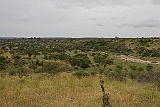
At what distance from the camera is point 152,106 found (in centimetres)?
723

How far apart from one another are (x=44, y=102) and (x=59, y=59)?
147 ft

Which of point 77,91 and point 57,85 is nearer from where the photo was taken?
point 77,91

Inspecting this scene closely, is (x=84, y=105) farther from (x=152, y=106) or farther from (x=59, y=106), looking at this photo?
(x=152, y=106)

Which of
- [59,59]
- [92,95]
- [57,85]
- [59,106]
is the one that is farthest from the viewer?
[59,59]

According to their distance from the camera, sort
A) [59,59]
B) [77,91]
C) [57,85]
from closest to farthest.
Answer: [77,91], [57,85], [59,59]

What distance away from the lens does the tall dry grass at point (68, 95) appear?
7.36m

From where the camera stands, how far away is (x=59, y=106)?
7.08 m

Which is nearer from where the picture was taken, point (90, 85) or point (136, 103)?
point (136, 103)

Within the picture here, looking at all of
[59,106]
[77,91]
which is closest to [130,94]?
[77,91]

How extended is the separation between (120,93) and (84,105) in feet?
6.38

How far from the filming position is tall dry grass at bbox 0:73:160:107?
24.1ft

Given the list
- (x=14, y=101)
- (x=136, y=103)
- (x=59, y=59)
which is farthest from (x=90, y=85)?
(x=59, y=59)

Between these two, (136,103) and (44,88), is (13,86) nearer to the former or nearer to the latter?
(44,88)

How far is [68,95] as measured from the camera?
834 centimetres
